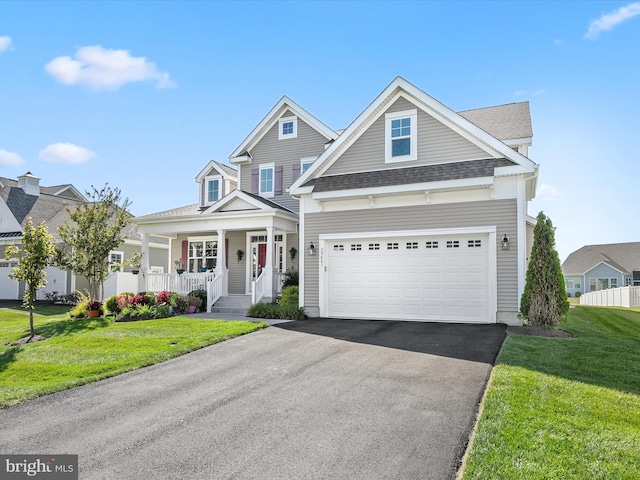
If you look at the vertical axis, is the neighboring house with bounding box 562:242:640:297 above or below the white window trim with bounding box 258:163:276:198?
below

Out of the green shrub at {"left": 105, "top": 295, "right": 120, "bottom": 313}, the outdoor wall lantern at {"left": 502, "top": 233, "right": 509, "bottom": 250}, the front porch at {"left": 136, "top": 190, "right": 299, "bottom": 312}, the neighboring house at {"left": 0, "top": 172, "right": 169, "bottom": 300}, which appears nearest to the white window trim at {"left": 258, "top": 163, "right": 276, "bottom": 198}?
the front porch at {"left": 136, "top": 190, "right": 299, "bottom": 312}

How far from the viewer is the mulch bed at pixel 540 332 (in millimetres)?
9898

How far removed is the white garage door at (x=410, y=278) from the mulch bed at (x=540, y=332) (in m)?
1.22

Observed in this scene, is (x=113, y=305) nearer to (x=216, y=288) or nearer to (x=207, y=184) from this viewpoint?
(x=216, y=288)

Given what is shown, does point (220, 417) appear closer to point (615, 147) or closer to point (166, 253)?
point (615, 147)

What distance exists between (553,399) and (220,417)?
4112 mm

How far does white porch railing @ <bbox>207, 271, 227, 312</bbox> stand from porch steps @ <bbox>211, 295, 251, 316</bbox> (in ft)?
0.60

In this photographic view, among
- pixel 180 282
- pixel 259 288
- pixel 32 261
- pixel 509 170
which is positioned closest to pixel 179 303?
pixel 180 282

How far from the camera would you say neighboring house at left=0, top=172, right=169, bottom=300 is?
22438 mm

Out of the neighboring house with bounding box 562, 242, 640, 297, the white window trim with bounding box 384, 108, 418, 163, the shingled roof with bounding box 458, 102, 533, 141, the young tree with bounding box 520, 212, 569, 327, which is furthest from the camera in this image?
the neighboring house with bounding box 562, 242, 640, 297

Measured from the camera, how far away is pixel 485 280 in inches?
469

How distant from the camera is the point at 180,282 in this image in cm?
1681

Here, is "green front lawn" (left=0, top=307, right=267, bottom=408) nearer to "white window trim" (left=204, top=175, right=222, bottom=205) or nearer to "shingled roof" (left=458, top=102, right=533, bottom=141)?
"white window trim" (left=204, top=175, right=222, bottom=205)

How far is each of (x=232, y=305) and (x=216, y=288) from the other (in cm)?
92
